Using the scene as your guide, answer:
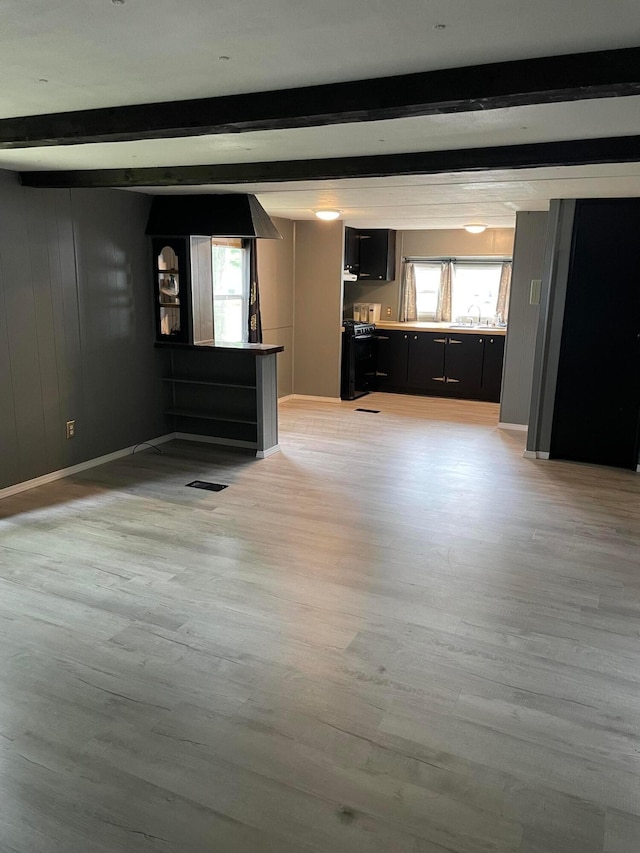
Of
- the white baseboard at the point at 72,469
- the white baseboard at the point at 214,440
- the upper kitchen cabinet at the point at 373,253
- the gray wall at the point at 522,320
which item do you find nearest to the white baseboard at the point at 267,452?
the white baseboard at the point at 214,440

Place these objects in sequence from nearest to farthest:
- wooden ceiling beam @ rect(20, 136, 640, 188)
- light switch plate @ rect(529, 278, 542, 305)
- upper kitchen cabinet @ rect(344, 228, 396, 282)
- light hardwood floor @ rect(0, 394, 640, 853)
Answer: light hardwood floor @ rect(0, 394, 640, 853) < wooden ceiling beam @ rect(20, 136, 640, 188) < light switch plate @ rect(529, 278, 542, 305) < upper kitchen cabinet @ rect(344, 228, 396, 282)

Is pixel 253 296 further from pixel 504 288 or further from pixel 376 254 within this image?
pixel 504 288

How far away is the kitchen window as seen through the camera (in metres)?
8.77

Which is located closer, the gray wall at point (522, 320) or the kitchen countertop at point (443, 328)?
the gray wall at point (522, 320)

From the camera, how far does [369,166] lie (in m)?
3.62

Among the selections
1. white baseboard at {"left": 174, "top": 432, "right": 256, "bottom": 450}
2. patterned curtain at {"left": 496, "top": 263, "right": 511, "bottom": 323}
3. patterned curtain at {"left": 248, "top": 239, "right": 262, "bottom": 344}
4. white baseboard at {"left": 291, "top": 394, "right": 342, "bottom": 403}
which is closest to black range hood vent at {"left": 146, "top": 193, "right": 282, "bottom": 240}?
patterned curtain at {"left": 248, "top": 239, "right": 262, "bottom": 344}

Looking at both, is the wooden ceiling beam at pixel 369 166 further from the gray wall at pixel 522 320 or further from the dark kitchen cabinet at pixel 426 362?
the dark kitchen cabinet at pixel 426 362

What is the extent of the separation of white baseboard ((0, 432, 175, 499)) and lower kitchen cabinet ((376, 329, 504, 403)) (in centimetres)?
377

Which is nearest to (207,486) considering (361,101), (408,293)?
(361,101)

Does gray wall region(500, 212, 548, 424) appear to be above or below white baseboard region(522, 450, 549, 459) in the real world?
above

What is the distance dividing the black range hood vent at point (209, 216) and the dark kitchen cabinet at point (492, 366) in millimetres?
3673

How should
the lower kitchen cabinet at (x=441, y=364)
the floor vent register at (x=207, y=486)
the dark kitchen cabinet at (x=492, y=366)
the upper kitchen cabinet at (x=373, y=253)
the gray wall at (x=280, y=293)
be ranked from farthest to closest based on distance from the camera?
the upper kitchen cabinet at (x=373, y=253) → the lower kitchen cabinet at (x=441, y=364) → the dark kitchen cabinet at (x=492, y=366) → the gray wall at (x=280, y=293) → the floor vent register at (x=207, y=486)

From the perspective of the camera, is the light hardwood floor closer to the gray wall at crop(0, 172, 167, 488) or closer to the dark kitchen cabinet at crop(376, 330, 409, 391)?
the gray wall at crop(0, 172, 167, 488)

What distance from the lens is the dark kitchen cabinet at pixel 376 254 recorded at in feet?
28.6
